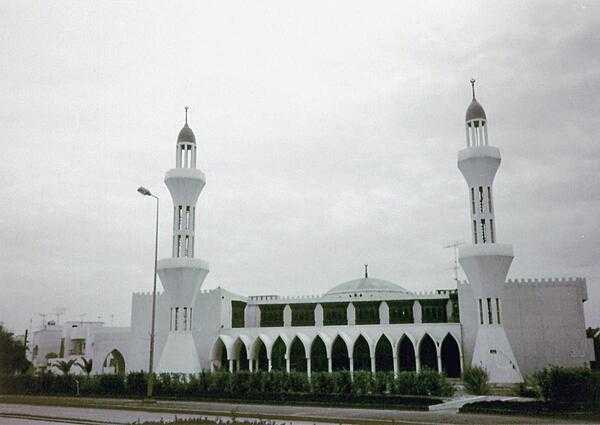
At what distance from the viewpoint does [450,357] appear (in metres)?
45.0

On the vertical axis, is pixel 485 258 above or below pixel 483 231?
below

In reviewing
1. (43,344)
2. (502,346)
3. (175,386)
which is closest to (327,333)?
(502,346)

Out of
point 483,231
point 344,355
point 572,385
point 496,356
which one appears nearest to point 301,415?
point 572,385

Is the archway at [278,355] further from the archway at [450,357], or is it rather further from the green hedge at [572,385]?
the green hedge at [572,385]

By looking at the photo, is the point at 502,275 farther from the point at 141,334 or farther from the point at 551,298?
the point at 141,334

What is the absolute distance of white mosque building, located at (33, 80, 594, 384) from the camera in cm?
4031

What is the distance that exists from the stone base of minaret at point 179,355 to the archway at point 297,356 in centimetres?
824

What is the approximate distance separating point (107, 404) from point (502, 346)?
24.6 meters

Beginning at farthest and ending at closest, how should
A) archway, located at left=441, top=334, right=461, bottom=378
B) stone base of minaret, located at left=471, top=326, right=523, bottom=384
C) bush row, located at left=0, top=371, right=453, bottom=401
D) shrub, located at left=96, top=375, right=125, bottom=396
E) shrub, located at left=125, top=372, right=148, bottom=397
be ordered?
archway, located at left=441, top=334, right=461, bottom=378
stone base of minaret, located at left=471, top=326, right=523, bottom=384
shrub, located at left=96, top=375, right=125, bottom=396
shrub, located at left=125, top=372, right=148, bottom=397
bush row, located at left=0, top=371, right=453, bottom=401

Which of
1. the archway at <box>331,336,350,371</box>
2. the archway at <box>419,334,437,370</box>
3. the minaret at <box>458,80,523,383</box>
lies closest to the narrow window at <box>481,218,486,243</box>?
the minaret at <box>458,80,523,383</box>

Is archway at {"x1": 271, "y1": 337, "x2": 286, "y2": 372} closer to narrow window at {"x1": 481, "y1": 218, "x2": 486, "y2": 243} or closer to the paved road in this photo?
narrow window at {"x1": 481, "y1": 218, "x2": 486, "y2": 243}

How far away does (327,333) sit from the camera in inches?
1870

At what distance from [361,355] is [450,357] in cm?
700

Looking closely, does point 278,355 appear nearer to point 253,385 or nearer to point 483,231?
point 253,385
